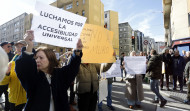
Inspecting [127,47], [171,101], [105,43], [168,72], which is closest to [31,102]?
[105,43]

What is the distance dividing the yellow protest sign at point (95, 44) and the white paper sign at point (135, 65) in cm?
155

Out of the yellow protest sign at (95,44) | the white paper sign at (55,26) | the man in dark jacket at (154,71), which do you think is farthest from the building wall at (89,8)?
the white paper sign at (55,26)

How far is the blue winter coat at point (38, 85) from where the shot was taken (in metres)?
1.35

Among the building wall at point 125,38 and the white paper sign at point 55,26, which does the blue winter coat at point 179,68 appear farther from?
the building wall at point 125,38

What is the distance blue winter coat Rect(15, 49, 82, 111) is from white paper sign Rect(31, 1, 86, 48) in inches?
17.5

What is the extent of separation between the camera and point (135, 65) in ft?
13.2

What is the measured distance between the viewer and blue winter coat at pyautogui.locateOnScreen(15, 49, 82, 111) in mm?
1347

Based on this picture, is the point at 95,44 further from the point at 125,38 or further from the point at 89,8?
the point at 125,38

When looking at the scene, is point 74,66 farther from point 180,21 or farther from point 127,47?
point 127,47

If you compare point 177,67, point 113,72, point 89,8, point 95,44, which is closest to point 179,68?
point 177,67

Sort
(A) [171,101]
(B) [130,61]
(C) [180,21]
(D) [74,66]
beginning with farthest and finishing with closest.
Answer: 1. (C) [180,21]
2. (A) [171,101]
3. (B) [130,61]
4. (D) [74,66]

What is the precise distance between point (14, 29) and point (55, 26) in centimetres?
6575

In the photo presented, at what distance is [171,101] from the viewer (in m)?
4.82

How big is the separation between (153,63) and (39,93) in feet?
13.5
